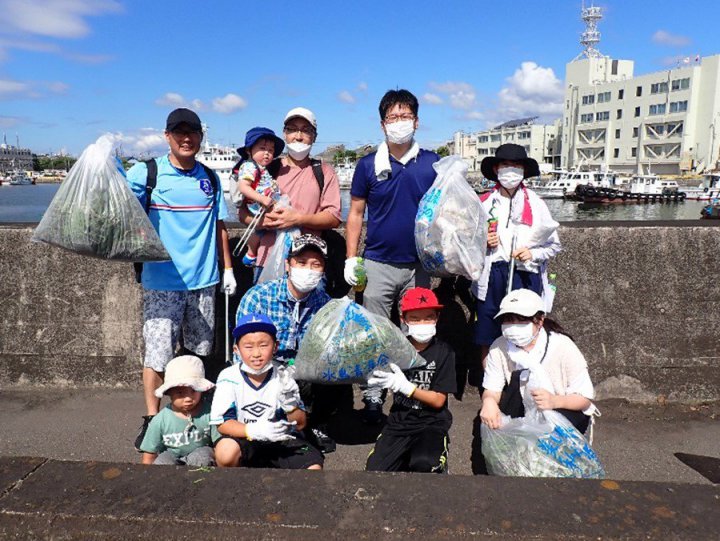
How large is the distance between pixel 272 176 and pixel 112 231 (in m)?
1.05

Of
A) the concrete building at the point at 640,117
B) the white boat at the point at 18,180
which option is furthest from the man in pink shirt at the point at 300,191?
the white boat at the point at 18,180

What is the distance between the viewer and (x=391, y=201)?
3.40 m

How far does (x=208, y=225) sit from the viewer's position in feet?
11.3

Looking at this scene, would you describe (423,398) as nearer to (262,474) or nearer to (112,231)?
(262,474)

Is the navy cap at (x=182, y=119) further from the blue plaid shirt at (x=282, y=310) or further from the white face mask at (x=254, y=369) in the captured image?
the white face mask at (x=254, y=369)

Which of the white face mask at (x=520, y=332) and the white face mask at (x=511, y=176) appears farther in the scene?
the white face mask at (x=511, y=176)

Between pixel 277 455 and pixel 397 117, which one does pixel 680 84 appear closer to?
pixel 397 117

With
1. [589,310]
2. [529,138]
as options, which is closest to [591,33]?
[529,138]

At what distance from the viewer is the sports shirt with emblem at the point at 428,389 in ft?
10.1

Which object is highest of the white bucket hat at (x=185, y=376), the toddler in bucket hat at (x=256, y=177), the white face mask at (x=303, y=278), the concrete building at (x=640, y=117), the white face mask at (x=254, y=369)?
the concrete building at (x=640, y=117)

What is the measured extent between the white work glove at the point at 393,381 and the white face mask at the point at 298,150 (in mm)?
1512

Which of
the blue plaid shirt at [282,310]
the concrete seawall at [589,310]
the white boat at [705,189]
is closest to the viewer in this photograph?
the blue plaid shirt at [282,310]

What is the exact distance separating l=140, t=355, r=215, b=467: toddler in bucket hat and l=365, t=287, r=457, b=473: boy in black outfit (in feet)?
3.02

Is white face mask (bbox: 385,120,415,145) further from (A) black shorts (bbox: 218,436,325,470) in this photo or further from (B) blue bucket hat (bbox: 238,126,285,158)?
(A) black shorts (bbox: 218,436,325,470)
